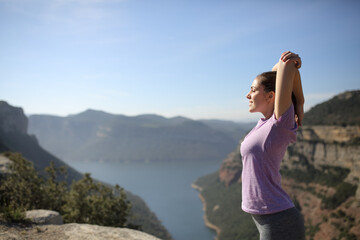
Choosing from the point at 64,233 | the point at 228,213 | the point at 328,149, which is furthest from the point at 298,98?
the point at 228,213

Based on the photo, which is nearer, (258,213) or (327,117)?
(258,213)

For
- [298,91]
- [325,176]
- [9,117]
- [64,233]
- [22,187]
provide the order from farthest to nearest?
[325,176] → [9,117] → [22,187] → [64,233] → [298,91]

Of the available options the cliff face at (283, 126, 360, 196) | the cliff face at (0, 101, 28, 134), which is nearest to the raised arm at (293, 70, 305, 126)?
the cliff face at (0, 101, 28, 134)

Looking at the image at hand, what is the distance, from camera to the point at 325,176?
49.2 metres

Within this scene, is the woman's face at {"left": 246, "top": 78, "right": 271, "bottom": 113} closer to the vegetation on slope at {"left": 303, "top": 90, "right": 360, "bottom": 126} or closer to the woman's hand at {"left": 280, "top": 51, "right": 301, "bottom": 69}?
the woman's hand at {"left": 280, "top": 51, "right": 301, "bottom": 69}

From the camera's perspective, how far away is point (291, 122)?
200 centimetres

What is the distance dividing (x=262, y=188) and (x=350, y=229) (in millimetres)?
40113

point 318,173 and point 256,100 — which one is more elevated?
point 256,100

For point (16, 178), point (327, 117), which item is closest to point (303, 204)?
point (327, 117)

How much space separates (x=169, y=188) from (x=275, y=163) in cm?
12831

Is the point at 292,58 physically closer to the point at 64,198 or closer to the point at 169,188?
the point at 64,198

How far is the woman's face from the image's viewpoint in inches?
86.9

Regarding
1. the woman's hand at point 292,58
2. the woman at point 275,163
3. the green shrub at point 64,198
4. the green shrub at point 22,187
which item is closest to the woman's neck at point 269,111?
the woman at point 275,163

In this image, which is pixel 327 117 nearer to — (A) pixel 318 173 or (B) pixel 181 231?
(A) pixel 318 173
